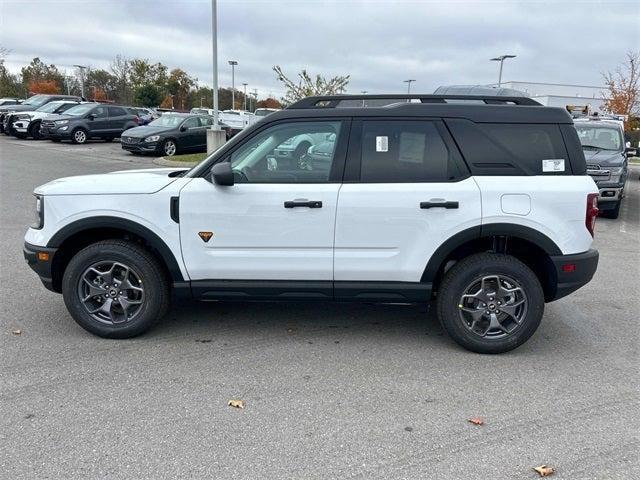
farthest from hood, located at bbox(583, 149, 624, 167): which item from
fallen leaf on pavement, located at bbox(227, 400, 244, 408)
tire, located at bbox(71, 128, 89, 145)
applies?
tire, located at bbox(71, 128, 89, 145)

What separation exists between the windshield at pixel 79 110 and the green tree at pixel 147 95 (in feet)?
101

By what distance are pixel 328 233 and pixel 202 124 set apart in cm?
1848

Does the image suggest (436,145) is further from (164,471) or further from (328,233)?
(164,471)

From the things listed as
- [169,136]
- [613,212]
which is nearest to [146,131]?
[169,136]

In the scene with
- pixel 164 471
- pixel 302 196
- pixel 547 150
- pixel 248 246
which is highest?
pixel 547 150

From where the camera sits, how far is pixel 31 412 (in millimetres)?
3207

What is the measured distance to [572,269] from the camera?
4.08 metres

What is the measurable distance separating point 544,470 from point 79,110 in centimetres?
2505

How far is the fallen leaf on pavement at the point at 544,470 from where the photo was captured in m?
2.73

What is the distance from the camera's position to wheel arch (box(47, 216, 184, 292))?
13.5 ft

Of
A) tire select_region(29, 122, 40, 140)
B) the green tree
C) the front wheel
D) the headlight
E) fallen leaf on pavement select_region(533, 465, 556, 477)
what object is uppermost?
the green tree

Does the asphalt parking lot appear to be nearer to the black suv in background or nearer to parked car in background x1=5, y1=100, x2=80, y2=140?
the black suv in background

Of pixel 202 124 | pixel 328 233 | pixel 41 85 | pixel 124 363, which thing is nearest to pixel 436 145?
pixel 328 233

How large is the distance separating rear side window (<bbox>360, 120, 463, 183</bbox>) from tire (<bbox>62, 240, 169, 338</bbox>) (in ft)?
5.99
